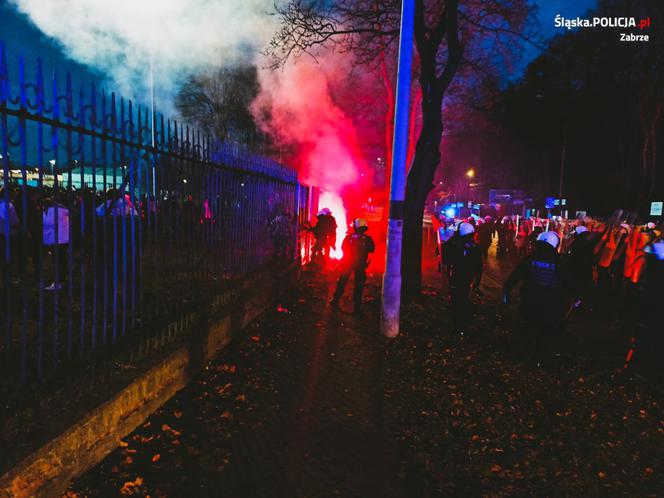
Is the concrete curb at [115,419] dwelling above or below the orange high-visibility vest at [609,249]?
below

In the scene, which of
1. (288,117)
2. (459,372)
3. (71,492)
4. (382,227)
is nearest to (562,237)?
(382,227)

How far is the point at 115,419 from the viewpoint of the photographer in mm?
3674

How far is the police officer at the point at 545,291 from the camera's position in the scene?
20.3ft

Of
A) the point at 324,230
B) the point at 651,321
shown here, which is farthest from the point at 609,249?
the point at 324,230

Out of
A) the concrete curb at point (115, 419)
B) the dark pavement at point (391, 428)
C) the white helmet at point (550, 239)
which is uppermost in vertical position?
the white helmet at point (550, 239)

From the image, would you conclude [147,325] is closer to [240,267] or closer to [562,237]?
[240,267]

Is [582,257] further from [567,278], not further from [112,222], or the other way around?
[112,222]

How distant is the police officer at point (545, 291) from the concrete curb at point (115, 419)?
13.3 ft

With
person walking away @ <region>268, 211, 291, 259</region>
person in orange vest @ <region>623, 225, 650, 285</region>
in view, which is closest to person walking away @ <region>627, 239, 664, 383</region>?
person in orange vest @ <region>623, 225, 650, 285</region>

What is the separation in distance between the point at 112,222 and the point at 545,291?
5278 mm

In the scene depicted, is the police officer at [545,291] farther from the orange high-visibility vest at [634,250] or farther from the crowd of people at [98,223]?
the crowd of people at [98,223]

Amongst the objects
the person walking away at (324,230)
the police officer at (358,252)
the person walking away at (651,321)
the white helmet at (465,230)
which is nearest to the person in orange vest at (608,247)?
the white helmet at (465,230)

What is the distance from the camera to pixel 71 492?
316cm

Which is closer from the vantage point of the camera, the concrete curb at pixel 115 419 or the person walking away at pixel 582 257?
the concrete curb at pixel 115 419
